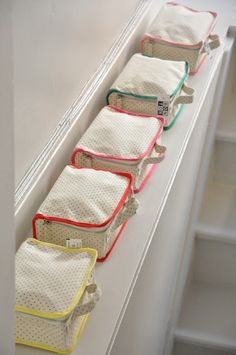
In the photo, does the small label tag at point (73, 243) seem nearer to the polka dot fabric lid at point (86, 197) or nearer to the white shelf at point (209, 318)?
the polka dot fabric lid at point (86, 197)

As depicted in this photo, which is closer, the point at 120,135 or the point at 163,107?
the point at 120,135

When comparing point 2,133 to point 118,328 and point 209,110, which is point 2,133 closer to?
point 118,328

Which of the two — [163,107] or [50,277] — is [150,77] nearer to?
[163,107]

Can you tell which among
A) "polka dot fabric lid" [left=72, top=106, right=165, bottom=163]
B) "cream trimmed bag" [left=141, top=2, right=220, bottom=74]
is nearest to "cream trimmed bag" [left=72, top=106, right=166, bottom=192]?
"polka dot fabric lid" [left=72, top=106, right=165, bottom=163]

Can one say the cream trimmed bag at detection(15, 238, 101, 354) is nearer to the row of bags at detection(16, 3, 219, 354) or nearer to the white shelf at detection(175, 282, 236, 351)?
the row of bags at detection(16, 3, 219, 354)

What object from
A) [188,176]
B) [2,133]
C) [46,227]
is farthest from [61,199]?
[188,176]

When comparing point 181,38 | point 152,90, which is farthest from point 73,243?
point 181,38

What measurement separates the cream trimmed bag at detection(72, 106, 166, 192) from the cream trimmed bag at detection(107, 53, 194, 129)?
10 centimetres

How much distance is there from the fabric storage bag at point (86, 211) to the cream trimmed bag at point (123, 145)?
113 millimetres

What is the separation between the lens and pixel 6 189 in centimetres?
110

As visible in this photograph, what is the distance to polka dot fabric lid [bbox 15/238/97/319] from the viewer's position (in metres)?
1.52

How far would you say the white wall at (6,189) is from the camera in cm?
101

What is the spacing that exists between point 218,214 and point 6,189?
7.34ft

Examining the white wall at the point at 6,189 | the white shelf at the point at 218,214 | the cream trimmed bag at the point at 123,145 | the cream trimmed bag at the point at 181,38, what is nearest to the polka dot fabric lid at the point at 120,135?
the cream trimmed bag at the point at 123,145
